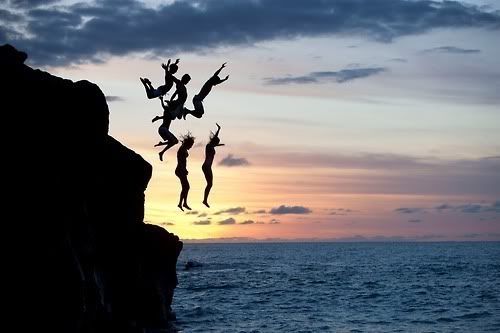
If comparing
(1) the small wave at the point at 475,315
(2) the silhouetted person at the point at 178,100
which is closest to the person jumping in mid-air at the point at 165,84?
(2) the silhouetted person at the point at 178,100

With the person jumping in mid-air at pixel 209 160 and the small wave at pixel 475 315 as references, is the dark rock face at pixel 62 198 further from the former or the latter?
the small wave at pixel 475 315

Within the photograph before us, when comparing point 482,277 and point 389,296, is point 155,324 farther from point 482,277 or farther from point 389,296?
point 482,277

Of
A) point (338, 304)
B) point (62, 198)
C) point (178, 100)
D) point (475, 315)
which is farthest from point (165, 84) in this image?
A: point (338, 304)

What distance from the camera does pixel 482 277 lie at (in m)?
101

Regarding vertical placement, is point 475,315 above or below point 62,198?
below

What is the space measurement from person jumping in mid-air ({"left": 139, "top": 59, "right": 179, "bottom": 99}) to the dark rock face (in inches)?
247

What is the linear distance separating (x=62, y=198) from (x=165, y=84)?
→ 6.76 meters

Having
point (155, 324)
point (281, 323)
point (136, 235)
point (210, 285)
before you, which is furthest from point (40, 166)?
point (210, 285)

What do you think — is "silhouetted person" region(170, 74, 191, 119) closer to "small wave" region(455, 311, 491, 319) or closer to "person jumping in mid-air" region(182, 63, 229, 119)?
"person jumping in mid-air" region(182, 63, 229, 119)

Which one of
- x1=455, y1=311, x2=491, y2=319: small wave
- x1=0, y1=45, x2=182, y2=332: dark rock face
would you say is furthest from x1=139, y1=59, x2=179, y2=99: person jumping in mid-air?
x1=455, y1=311, x2=491, y2=319: small wave

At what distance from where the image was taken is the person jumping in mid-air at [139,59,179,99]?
18.9 m

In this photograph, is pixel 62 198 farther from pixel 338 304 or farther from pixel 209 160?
pixel 338 304

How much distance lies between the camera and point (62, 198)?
2373cm

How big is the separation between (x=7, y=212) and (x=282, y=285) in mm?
67833
